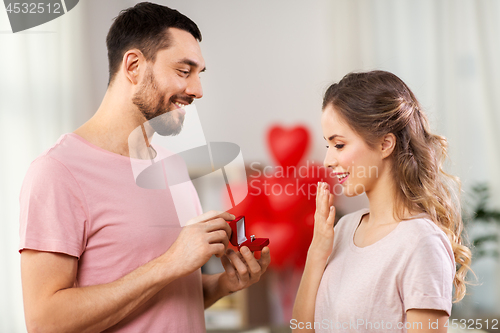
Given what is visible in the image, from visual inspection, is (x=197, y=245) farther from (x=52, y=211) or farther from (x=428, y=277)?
(x=428, y=277)

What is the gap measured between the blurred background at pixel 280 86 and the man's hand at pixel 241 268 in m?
0.32

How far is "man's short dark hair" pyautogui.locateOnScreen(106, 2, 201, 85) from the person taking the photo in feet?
3.00

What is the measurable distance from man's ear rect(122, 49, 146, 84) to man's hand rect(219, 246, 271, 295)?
0.46m

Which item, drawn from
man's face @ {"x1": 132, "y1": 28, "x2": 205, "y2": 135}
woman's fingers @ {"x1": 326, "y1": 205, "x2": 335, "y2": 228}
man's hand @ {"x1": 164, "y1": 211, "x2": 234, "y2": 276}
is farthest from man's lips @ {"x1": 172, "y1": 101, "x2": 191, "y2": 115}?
woman's fingers @ {"x1": 326, "y1": 205, "x2": 335, "y2": 228}

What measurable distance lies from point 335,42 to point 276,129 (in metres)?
0.44

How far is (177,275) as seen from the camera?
30.3 inches

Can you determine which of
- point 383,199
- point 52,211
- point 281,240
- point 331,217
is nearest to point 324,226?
point 331,217

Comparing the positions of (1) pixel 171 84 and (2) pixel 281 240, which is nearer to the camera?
(1) pixel 171 84

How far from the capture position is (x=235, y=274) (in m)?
0.95

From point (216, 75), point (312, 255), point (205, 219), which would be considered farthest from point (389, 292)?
point (216, 75)

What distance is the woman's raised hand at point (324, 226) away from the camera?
2.99 feet

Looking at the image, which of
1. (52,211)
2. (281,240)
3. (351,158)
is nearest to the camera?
(52,211)

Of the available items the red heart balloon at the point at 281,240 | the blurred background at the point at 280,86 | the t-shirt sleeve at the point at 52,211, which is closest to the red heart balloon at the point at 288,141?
the blurred background at the point at 280,86

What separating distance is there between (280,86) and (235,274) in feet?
2.94
